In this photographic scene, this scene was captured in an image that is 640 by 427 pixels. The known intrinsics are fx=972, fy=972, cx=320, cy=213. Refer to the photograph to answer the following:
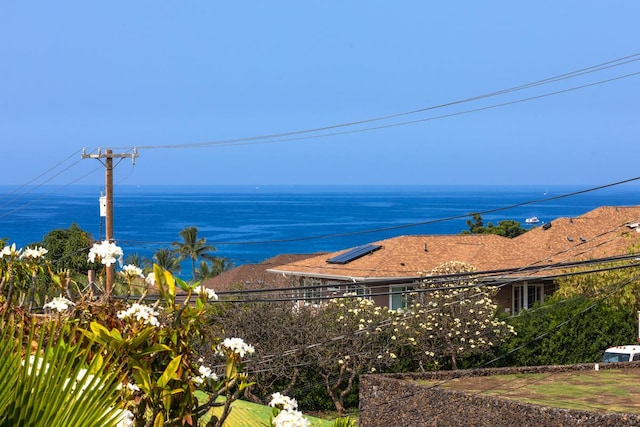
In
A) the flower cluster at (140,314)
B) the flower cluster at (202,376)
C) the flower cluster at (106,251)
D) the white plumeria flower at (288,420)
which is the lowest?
the white plumeria flower at (288,420)

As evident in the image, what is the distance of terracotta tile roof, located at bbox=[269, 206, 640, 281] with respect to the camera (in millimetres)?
37844

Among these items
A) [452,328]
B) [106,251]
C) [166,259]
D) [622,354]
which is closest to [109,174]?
[452,328]

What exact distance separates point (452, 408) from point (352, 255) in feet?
65.0

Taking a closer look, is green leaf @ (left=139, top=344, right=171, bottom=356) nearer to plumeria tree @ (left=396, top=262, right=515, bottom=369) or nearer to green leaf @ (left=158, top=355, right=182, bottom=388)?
green leaf @ (left=158, top=355, right=182, bottom=388)

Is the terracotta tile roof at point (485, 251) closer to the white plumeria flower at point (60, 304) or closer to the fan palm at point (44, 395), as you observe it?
the white plumeria flower at point (60, 304)

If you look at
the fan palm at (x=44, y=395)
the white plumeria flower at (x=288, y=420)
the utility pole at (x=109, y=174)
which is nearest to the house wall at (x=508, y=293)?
the utility pole at (x=109, y=174)

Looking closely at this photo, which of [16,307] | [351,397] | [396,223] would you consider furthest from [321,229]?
[16,307]

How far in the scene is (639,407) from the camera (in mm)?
19516

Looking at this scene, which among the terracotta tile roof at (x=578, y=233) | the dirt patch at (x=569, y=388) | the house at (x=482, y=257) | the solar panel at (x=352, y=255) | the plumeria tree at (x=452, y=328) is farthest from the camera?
the solar panel at (x=352, y=255)

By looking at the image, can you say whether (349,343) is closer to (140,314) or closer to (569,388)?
(569,388)

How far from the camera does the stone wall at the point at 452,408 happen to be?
738 inches

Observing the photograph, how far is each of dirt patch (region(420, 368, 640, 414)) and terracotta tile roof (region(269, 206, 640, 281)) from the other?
12.3 m

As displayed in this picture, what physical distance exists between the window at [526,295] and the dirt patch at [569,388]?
41.5 ft

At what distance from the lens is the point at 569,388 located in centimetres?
2233
